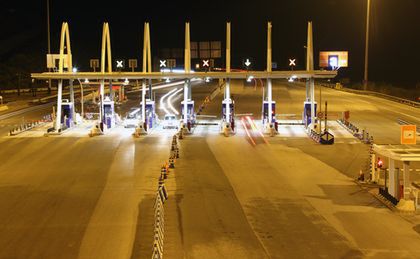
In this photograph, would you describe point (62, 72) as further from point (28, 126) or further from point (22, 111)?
point (22, 111)

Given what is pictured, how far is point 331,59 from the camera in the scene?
4500 centimetres

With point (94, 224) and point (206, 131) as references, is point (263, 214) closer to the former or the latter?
point (94, 224)

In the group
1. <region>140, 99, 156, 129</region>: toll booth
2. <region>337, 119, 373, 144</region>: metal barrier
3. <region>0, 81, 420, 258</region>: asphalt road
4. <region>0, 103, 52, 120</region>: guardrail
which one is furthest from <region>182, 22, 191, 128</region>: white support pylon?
<region>0, 103, 52, 120</region>: guardrail

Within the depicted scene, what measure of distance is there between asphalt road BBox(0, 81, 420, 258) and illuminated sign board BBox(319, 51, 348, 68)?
28.9 ft

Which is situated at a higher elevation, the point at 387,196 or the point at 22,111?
the point at 22,111

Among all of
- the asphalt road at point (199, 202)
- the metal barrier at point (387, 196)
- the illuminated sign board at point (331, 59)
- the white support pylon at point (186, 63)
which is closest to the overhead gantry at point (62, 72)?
the asphalt road at point (199, 202)

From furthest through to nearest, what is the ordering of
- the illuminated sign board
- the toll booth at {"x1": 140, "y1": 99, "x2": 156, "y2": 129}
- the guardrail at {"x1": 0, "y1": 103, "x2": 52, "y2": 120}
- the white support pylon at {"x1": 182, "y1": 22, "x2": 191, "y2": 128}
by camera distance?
the guardrail at {"x1": 0, "y1": 103, "x2": 52, "y2": 120}, the illuminated sign board, the toll booth at {"x1": 140, "y1": 99, "x2": 156, "y2": 129}, the white support pylon at {"x1": 182, "y1": 22, "x2": 191, "y2": 128}

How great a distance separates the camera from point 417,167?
28.1m

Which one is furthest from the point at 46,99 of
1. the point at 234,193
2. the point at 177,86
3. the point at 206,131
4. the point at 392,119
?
the point at 234,193

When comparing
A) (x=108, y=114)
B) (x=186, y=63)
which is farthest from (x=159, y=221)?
(x=108, y=114)

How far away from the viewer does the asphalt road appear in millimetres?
16141

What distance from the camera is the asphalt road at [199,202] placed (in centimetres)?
1614

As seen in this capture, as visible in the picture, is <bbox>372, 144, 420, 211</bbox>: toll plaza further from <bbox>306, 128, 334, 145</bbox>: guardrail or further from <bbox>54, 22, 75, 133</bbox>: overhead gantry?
<bbox>54, 22, 75, 133</bbox>: overhead gantry

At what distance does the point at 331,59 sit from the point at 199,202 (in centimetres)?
2682
